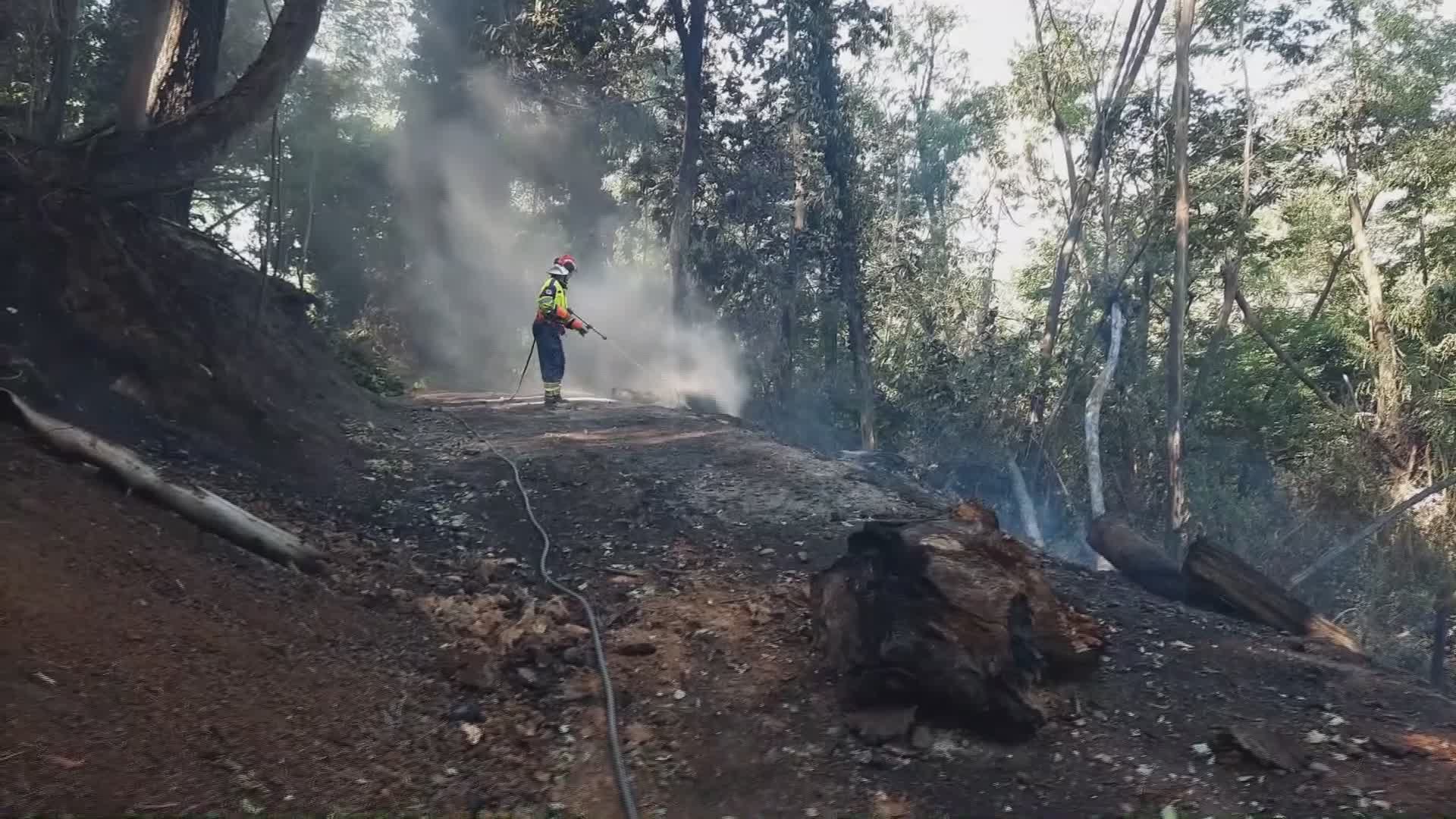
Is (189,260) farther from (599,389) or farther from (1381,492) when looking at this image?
(599,389)

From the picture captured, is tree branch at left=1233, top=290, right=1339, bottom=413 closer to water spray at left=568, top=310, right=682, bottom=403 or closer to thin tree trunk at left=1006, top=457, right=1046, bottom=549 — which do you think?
thin tree trunk at left=1006, top=457, right=1046, bottom=549

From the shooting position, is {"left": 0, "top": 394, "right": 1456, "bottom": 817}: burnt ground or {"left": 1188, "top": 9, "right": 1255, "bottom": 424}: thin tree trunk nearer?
{"left": 0, "top": 394, "right": 1456, "bottom": 817}: burnt ground

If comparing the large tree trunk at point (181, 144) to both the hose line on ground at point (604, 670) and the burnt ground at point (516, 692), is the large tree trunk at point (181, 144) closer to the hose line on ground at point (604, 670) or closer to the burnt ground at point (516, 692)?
the burnt ground at point (516, 692)

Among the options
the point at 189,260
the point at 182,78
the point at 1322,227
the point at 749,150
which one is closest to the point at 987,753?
the point at 189,260

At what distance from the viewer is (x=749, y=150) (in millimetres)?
17016

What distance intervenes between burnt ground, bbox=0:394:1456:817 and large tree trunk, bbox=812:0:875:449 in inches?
362

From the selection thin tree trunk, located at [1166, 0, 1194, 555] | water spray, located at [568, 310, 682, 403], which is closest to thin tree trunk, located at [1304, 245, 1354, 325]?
thin tree trunk, located at [1166, 0, 1194, 555]

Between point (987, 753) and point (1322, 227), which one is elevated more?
point (1322, 227)

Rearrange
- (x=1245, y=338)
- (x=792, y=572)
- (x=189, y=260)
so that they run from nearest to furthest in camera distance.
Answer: (x=792, y=572), (x=189, y=260), (x=1245, y=338)

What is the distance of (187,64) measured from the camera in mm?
7906

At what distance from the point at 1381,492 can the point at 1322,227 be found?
4465 mm

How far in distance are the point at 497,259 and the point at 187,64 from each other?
791 inches

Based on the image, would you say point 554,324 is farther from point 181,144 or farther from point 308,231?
point 181,144

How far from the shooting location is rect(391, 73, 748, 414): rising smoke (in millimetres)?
24781
